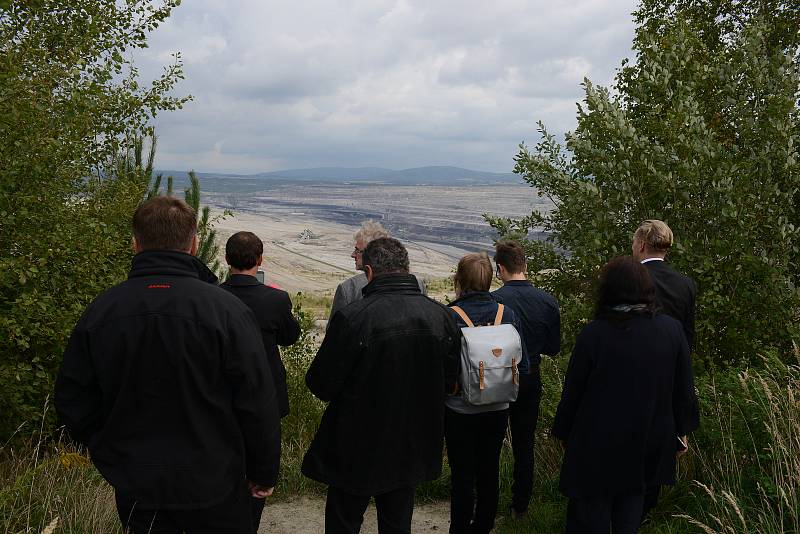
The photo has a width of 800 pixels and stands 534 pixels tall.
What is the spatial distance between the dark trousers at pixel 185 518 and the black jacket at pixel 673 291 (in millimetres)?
2783

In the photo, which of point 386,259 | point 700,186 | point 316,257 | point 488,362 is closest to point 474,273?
point 488,362

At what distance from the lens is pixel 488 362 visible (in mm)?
3828

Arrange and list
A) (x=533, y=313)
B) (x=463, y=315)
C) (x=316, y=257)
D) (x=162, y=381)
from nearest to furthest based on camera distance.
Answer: (x=162, y=381)
(x=463, y=315)
(x=533, y=313)
(x=316, y=257)

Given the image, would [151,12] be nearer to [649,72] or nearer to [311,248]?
[649,72]

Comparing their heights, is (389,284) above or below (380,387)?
above

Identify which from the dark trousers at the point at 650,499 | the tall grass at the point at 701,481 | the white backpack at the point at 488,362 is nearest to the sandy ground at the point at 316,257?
the tall grass at the point at 701,481

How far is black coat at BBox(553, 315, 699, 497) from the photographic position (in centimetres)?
319

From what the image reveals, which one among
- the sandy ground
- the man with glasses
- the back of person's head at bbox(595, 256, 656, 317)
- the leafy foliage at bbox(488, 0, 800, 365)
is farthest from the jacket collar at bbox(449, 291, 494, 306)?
the sandy ground

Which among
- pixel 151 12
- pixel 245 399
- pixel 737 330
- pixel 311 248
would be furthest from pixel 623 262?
pixel 311 248

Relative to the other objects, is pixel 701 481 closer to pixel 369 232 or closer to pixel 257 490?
pixel 369 232

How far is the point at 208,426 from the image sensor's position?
8.51 ft

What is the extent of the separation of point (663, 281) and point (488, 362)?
1.26 m

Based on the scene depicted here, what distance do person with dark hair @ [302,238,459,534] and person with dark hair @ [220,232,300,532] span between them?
0.77 metres

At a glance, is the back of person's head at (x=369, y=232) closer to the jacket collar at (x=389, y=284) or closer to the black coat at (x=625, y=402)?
the jacket collar at (x=389, y=284)
